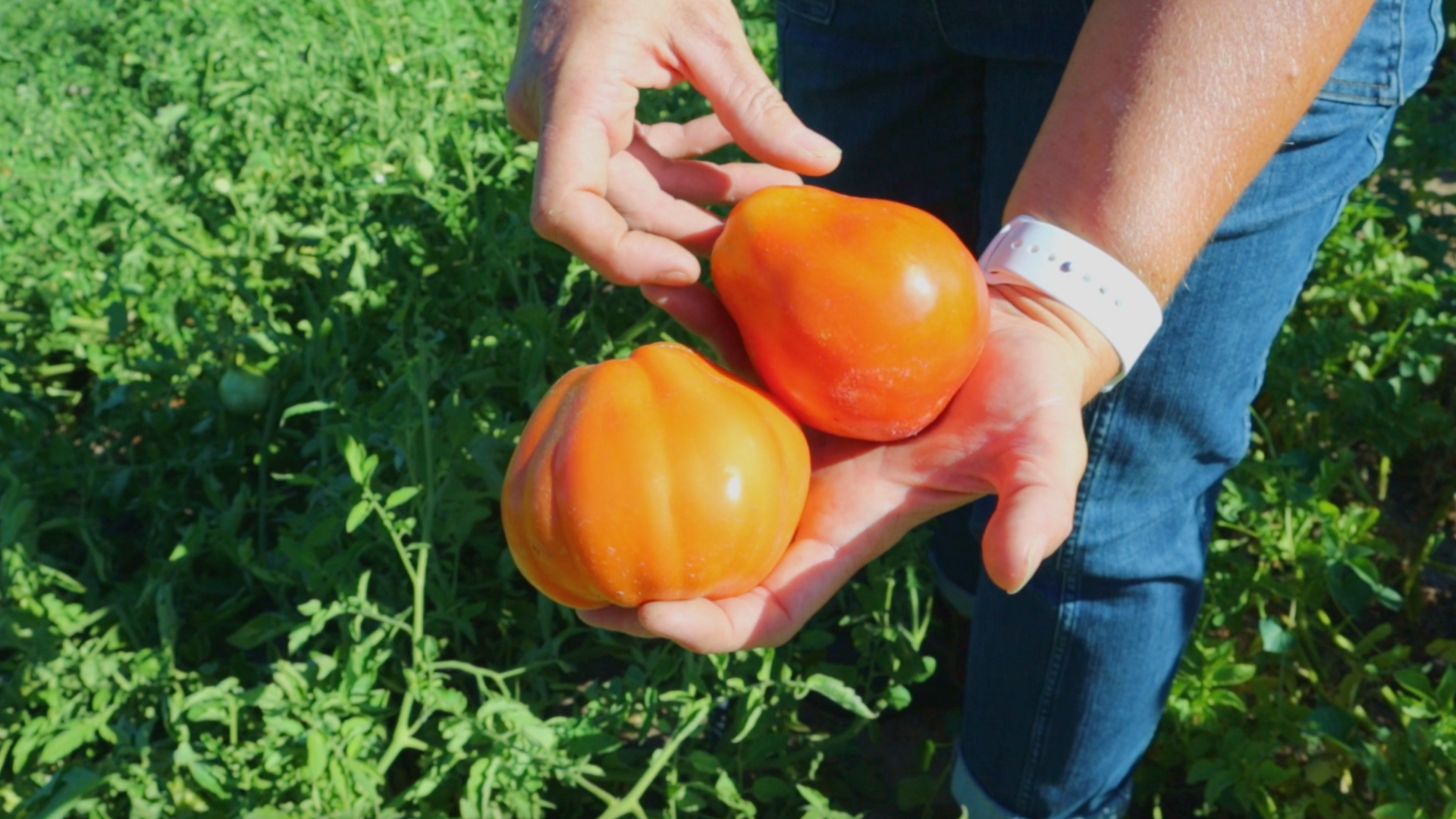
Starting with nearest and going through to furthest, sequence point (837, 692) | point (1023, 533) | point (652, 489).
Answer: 1. point (1023, 533)
2. point (652, 489)
3. point (837, 692)

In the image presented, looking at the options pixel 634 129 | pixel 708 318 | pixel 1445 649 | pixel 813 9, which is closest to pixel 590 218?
pixel 708 318

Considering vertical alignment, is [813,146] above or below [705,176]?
above

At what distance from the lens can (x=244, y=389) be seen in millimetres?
2184

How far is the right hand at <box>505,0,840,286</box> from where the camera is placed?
1.29 meters

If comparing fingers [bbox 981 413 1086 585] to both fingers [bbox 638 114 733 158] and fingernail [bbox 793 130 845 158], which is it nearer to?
fingernail [bbox 793 130 845 158]

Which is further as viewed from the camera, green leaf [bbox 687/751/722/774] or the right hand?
green leaf [bbox 687/751/722/774]

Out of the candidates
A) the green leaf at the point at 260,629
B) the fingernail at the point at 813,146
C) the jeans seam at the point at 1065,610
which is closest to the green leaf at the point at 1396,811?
the jeans seam at the point at 1065,610

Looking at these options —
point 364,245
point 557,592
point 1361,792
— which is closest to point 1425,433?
point 1361,792

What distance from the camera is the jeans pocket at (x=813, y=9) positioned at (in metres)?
1.60

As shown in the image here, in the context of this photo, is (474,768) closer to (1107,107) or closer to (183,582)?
(183,582)

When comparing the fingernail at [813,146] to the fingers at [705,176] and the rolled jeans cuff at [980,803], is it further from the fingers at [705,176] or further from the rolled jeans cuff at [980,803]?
the rolled jeans cuff at [980,803]

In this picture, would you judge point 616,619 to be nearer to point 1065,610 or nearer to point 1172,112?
point 1065,610

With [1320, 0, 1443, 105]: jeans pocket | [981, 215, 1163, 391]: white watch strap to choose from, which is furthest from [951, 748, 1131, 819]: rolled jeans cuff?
[1320, 0, 1443, 105]: jeans pocket

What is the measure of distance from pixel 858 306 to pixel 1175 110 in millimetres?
347
